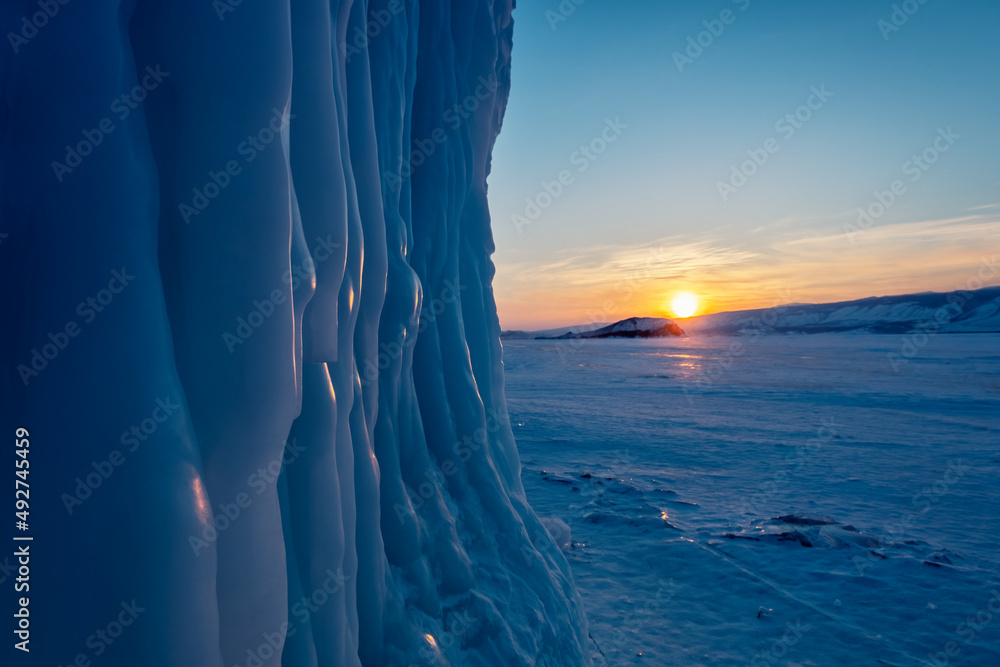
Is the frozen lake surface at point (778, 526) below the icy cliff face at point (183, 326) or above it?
below

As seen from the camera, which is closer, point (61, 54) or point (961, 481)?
point (61, 54)

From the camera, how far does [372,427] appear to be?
8.50 ft

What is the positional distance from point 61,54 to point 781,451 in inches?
365

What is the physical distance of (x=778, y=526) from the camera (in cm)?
534

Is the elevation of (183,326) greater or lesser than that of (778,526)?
greater

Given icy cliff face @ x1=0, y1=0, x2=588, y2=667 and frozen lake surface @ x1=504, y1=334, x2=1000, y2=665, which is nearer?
icy cliff face @ x1=0, y1=0, x2=588, y2=667

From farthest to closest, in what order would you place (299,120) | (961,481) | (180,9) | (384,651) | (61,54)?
(961,481) < (384,651) < (299,120) < (180,9) < (61,54)

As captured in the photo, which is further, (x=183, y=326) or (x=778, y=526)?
(x=778, y=526)

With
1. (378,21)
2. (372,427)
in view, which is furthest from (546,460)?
(378,21)

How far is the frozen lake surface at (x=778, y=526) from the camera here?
368cm

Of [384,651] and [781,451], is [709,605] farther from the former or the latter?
[781,451]

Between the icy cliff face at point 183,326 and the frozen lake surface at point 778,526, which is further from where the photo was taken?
the frozen lake surface at point 778,526

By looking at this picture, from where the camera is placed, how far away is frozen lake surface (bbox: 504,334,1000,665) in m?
3.68

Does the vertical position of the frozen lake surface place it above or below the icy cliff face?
below
